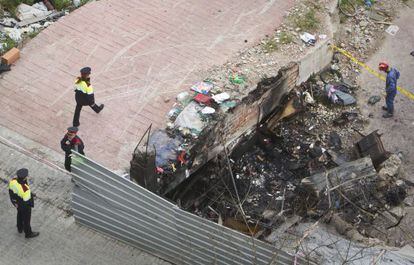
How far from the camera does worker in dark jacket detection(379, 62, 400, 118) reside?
42.3ft

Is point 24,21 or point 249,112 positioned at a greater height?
point 24,21

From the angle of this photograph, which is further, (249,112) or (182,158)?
(249,112)

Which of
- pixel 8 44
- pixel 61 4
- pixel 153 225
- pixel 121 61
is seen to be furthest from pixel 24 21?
pixel 153 225

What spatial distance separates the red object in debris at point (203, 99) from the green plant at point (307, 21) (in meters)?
3.17

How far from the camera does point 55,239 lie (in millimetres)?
10047

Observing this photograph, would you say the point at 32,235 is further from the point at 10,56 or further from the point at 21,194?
the point at 10,56

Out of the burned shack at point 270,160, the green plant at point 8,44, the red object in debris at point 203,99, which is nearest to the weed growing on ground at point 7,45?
the green plant at point 8,44

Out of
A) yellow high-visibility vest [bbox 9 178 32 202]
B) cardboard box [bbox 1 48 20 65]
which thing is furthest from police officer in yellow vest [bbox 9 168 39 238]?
cardboard box [bbox 1 48 20 65]

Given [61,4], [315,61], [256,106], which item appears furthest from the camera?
[61,4]

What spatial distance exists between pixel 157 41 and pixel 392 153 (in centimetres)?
508

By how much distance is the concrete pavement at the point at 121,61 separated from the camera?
1174 centimetres

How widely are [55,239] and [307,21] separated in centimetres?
709

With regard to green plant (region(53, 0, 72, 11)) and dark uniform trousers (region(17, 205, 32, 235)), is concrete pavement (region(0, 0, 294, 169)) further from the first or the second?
dark uniform trousers (region(17, 205, 32, 235))

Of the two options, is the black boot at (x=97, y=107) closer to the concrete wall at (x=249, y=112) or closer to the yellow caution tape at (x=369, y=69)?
the concrete wall at (x=249, y=112)
